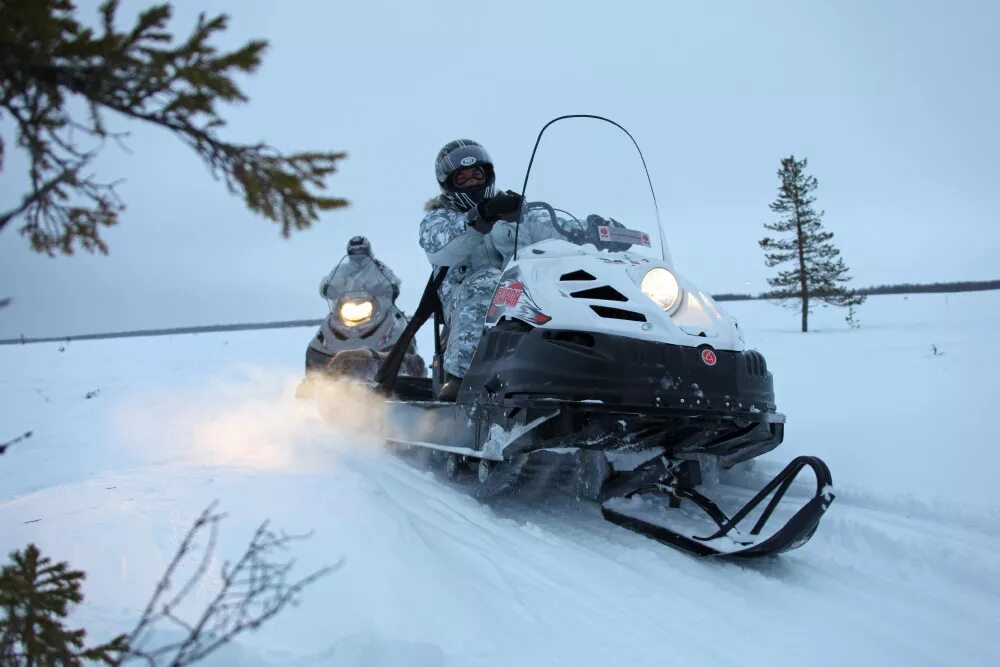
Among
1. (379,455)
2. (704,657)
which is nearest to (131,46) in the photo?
(704,657)

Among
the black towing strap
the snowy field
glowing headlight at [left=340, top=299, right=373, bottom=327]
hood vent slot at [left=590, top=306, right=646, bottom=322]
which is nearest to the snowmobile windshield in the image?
hood vent slot at [left=590, top=306, right=646, bottom=322]

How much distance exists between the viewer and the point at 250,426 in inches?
199

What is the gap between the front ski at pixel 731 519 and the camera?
8.91ft

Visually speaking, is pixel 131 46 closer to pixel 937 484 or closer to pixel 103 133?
pixel 103 133

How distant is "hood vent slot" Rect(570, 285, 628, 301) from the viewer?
308cm

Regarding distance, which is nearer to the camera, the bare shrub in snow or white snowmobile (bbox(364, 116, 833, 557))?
the bare shrub in snow

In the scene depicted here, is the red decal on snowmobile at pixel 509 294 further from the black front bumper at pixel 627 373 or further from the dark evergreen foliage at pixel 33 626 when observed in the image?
the dark evergreen foliage at pixel 33 626

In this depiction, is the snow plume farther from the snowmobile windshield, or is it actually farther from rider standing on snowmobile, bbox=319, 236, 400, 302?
the snowmobile windshield

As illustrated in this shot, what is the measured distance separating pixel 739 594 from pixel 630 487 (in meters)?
0.88

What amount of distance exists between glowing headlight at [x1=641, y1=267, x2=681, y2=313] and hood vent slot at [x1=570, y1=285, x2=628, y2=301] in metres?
0.15

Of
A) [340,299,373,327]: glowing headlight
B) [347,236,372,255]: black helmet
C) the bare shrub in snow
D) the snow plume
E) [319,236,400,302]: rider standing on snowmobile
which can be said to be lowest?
the snow plume

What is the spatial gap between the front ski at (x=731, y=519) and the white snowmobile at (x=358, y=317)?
3203 millimetres

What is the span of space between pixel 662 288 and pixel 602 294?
1.03 feet

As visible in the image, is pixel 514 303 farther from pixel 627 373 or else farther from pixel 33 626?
pixel 33 626
